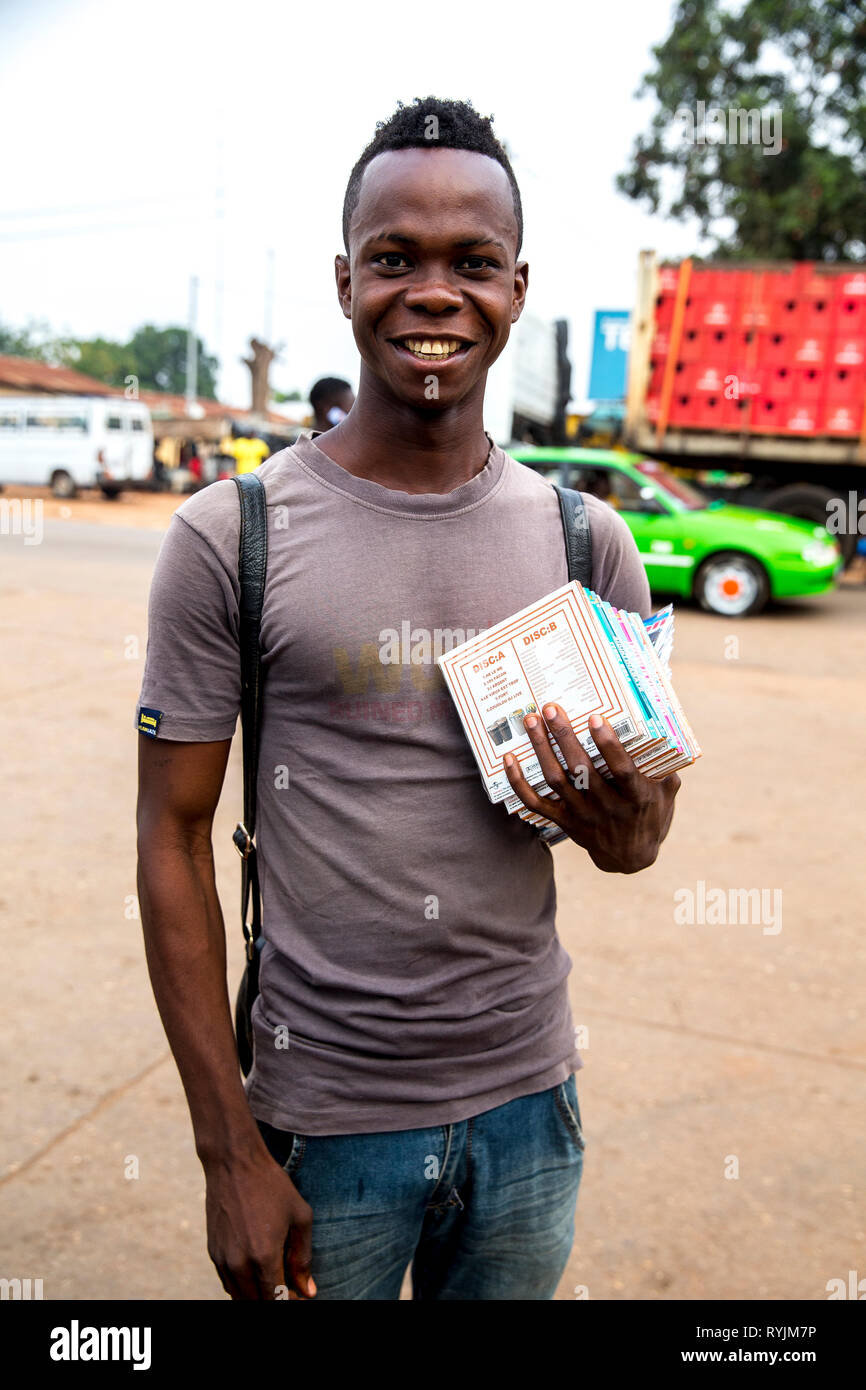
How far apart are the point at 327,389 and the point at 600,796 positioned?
5607mm

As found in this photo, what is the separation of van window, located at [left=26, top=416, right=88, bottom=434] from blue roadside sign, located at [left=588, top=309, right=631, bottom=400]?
15846mm

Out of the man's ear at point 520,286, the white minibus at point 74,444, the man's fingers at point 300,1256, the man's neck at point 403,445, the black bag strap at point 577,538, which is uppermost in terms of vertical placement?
the white minibus at point 74,444

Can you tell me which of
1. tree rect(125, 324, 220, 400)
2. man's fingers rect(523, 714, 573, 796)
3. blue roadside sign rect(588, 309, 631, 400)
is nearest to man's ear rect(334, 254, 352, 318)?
man's fingers rect(523, 714, 573, 796)

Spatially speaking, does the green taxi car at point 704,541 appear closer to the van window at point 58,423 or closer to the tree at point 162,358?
the van window at point 58,423

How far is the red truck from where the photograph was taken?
1212 cm

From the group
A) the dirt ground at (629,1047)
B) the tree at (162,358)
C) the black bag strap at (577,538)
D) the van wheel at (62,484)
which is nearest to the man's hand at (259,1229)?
the black bag strap at (577,538)

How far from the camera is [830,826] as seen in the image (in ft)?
17.4

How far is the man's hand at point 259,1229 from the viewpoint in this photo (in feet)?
4.55

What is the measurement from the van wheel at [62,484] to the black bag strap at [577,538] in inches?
1091

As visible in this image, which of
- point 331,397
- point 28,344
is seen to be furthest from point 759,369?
point 28,344

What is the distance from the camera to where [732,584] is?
36.4 feet

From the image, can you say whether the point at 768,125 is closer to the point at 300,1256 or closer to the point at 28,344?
the point at 300,1256

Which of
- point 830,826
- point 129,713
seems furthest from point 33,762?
point 830,826

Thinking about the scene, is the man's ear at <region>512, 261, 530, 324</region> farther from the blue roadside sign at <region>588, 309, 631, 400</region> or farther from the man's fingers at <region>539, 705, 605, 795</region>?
the blue roadside sign at <region>588, 309, 631, 400</region>
